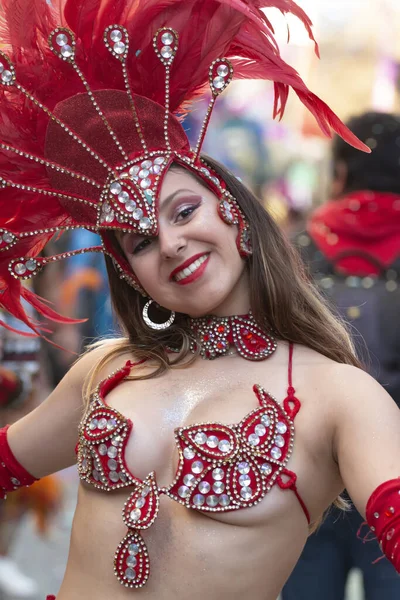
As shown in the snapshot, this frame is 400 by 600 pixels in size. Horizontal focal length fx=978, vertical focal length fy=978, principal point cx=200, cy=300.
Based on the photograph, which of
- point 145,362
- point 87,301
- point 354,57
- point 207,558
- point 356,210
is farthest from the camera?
point 354,57

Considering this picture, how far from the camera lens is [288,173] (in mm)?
14938

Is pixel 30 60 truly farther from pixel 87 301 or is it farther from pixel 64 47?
pixel 87 301

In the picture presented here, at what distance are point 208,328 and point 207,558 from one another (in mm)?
598

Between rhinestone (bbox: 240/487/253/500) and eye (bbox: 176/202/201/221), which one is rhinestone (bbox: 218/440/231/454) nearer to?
rhinestone (bbox: 240/487/253/500)

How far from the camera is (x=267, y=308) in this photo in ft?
8.27

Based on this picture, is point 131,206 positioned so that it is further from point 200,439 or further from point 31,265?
point 200,439

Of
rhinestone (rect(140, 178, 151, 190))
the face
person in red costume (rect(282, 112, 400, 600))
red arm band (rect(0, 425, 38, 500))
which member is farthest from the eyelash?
person in red costume (rect(282, 112, 400, 600))

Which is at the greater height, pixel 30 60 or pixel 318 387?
pixel 30 60

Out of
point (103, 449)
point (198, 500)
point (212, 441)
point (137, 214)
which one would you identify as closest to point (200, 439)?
point (212, 441)

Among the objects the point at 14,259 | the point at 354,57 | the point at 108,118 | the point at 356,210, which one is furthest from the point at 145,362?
the point at 354,57

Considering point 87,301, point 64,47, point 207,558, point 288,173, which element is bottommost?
point 288,173

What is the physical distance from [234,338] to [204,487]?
43cm

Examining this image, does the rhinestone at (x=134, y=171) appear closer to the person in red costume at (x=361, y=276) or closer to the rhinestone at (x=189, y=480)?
the rhinestone at (x=189, y=480)

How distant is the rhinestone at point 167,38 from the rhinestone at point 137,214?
1.40 ft
